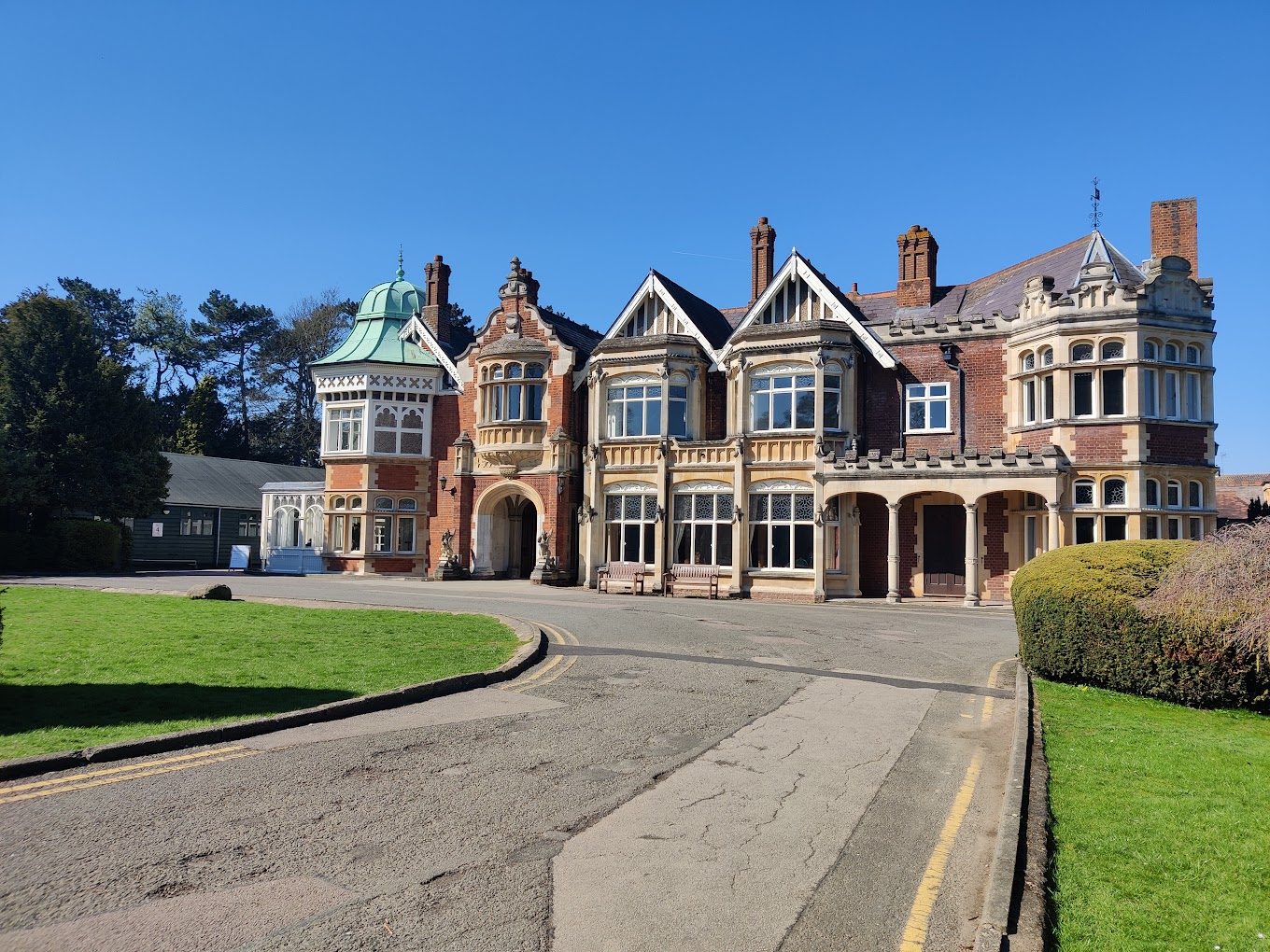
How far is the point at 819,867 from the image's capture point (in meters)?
5.39

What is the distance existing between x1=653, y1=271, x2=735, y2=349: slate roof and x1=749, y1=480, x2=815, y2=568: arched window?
Answer: 623 centimetres

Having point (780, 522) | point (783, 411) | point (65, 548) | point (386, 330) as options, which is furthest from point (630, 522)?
point (65, 548)

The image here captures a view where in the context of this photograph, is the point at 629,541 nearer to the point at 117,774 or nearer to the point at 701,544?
the point at 701,544

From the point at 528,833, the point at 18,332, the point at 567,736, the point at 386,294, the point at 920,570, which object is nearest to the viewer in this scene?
the point at 528,833

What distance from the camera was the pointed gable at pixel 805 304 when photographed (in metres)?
28.9

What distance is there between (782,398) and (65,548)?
31.1 m

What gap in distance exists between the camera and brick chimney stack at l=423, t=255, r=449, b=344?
1585 inches

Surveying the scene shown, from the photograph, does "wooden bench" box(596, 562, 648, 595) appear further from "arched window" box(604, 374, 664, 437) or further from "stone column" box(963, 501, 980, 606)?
"stone column" box(963, 501, 980, 606)

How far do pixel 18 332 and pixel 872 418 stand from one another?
36642 mm

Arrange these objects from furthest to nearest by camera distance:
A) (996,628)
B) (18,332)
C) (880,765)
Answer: (18,332), (996,628), (880,765)

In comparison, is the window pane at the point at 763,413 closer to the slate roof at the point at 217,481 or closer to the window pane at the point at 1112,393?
the window pane at the point at 1112,393

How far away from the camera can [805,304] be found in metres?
29.7

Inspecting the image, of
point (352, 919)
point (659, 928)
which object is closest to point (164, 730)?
point (352, 919)

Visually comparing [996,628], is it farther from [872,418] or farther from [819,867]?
[819,867]
